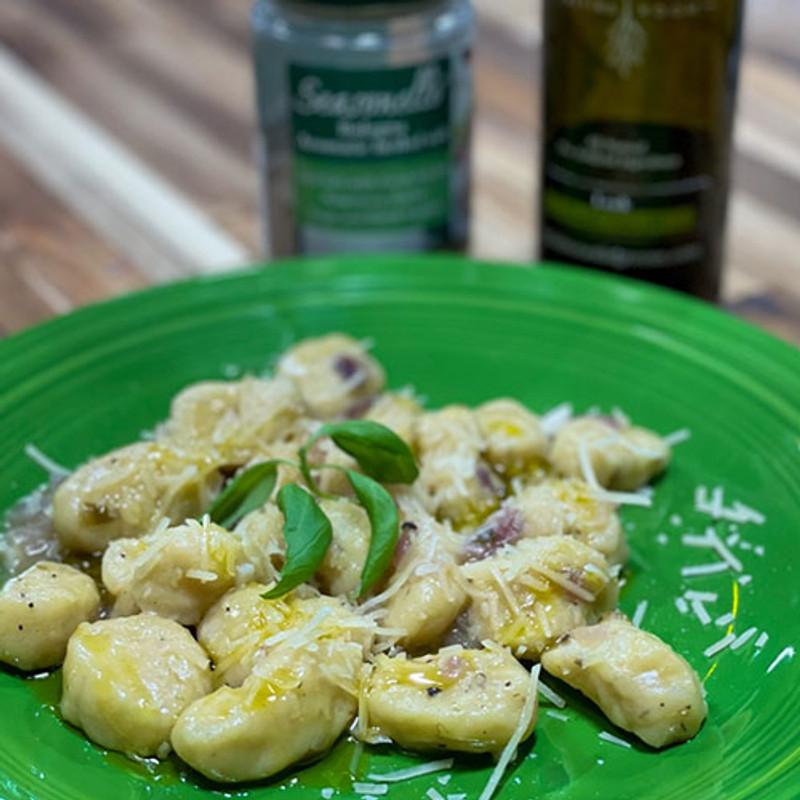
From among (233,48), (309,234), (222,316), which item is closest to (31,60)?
(233,48)

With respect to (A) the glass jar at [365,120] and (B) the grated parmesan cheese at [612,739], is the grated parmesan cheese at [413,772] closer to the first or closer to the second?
(B) the grated parmesan cheese at [612,739]

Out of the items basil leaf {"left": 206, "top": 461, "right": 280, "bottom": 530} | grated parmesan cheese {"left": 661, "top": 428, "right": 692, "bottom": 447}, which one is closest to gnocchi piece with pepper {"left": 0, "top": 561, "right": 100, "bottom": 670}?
basil leaf {"left": 206, "top": 461, "right": 280, "bottom": 530}

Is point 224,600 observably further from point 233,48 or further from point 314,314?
point 233,48

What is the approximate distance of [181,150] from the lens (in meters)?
2.28

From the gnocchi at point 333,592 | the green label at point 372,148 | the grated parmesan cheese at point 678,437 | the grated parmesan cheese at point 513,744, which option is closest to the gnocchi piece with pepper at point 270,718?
the gnocchi at point 333,592

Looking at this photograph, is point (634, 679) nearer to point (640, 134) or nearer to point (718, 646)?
point (718, 646)

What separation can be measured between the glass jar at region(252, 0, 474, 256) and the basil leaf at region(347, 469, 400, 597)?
0.65 meters

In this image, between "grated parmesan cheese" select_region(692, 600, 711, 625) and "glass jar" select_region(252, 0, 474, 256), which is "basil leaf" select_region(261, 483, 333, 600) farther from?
"glass jar" select_region(252, 0, 474, 256)

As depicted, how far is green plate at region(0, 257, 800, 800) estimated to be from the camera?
1.04 metres

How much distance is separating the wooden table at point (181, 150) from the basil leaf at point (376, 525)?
0.72 metres

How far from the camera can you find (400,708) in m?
1.05

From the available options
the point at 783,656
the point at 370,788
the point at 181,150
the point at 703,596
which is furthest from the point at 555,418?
the point at 181,150

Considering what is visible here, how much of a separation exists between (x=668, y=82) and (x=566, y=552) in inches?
27.3

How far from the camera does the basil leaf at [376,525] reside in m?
1.15
